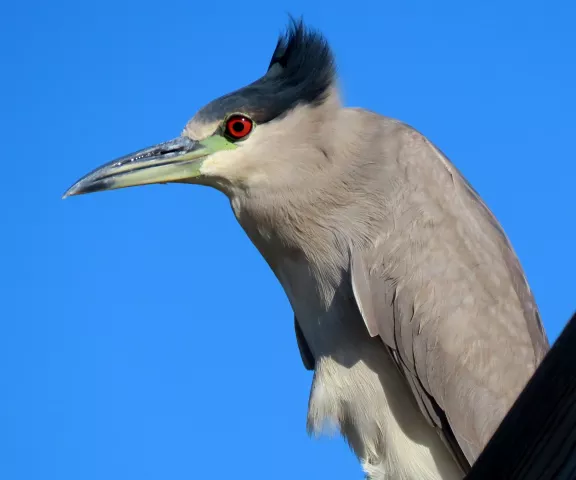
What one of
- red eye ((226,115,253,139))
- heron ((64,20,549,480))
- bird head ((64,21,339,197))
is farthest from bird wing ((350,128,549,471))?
red eye ((226,115,253,139))

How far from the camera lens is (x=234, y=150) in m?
4.10

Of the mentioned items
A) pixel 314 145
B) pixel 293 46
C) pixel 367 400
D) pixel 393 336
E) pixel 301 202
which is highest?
pixel 293 46

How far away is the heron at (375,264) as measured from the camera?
12.9 feet

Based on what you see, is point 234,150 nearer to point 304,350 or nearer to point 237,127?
point 237,127

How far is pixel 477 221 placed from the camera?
4273 millimetres

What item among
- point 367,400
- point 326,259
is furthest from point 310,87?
point 367,400

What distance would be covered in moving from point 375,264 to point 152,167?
1.11 metres

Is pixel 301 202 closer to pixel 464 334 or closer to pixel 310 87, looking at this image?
pixel 310 87

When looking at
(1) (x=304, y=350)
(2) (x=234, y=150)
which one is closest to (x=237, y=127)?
(2) (x=234, y=150)

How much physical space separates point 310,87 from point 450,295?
47.3 inches

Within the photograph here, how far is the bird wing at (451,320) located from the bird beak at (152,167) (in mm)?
826

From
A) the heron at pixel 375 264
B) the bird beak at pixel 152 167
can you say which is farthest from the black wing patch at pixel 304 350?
the bird beak at pixel 152 167

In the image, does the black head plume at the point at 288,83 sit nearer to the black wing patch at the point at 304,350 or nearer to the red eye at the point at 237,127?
the red eye at the point at 237,127

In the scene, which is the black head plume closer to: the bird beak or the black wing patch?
the bird beak
